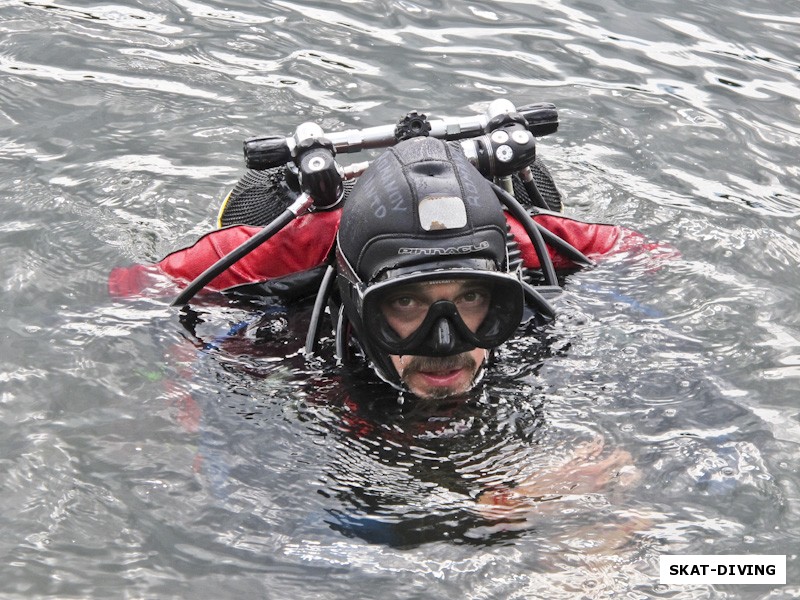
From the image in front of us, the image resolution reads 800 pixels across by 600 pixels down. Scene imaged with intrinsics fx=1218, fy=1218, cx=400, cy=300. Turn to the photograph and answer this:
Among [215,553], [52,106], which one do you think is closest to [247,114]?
[52,106]

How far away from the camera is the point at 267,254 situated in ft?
15.5

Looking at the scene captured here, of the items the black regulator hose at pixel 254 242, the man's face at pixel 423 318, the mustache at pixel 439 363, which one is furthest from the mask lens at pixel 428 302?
the black regulator hose at pixel 254 242

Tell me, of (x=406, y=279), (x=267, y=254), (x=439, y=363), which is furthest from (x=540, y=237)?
(x=267, y=254)

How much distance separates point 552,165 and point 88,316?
8.86 ft

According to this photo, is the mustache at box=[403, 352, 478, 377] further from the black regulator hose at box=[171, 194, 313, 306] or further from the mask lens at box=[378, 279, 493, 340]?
the black regulator hose at box=[171, 194, 313, 306]

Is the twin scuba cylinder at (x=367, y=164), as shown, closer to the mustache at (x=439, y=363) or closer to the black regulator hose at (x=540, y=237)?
the black regulator hose at (x=540, y=237)

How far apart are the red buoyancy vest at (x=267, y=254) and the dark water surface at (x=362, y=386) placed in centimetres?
11

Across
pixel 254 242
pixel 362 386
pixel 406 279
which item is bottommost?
pixel 362 386

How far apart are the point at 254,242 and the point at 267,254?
0.29m

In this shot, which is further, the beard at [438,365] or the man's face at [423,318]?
the beard at [438,365]

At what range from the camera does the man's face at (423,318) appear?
13.1ft

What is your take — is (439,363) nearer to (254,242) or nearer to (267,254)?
(254,242)

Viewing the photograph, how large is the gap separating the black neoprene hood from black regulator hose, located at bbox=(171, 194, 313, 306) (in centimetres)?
31

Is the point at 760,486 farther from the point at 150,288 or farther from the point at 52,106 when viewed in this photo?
the point at 52,106
